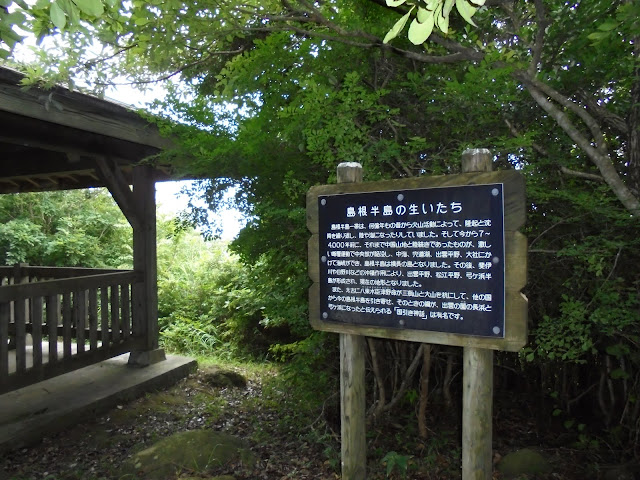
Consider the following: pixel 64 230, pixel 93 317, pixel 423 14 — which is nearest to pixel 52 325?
pixel 93 317

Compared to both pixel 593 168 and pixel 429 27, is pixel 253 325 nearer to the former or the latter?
pixel 593 168

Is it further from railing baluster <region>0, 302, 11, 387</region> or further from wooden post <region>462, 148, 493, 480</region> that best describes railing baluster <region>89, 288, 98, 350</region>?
wooden post <region>462, 148, 493, 480</region>

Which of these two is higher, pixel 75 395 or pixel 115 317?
pixel 115 317

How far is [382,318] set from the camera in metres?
2.43

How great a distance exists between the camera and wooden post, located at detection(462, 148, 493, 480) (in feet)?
7.29

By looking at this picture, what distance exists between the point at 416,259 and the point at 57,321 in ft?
13.1

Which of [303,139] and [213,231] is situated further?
[213,231]

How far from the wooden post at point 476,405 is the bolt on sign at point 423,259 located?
0.33 feet

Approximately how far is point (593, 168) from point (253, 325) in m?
5.54

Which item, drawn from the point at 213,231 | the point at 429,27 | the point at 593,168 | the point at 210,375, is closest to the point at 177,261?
the point at 210,375

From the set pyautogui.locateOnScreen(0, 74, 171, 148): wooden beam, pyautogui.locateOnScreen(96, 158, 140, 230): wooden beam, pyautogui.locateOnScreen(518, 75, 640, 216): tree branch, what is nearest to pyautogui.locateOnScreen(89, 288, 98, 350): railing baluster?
pyautogui.locateOnScreen(96, 158, 140, 230): wooden beam

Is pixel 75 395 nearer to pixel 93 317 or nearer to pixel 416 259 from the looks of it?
pixel 93 317

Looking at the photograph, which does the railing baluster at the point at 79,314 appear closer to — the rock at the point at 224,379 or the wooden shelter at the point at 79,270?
the wooden shelter at the point at 79,270

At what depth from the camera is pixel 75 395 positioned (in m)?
4.84
